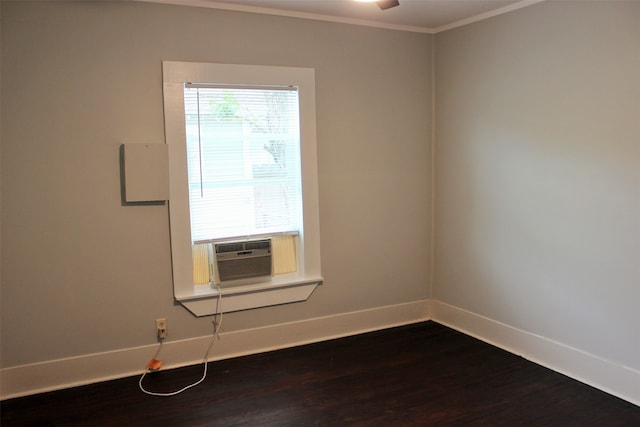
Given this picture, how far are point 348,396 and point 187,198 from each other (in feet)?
5.22

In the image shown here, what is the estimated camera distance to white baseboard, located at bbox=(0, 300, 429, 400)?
2.89 metres

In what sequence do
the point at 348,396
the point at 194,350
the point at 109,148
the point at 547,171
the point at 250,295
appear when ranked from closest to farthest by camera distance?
the point at 348,396, the point at 109,148, the point at 547,171, the point at 194,350, the point at 250,295

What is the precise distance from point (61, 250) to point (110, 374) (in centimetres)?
85

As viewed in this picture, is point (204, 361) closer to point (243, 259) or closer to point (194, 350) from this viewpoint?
point (194, 350)

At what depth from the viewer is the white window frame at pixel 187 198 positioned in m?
3.09

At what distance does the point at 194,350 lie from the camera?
3273 mm

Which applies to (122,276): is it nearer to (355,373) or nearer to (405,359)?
(355,373)

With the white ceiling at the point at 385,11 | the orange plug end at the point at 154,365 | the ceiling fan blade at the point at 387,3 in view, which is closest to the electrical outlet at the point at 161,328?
the orange plug end at the point at 154,365

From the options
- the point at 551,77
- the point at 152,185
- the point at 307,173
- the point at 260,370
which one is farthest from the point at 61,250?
the point at 551,77

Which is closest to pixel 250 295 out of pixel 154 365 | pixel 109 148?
pixel 154 365

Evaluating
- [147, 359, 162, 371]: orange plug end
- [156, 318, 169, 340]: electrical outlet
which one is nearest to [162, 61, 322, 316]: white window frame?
[156, 318, 169, 340]: electrical outlet

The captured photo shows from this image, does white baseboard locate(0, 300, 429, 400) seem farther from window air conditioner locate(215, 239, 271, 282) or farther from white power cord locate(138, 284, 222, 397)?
window air conditioner locate(215, 239, 271, 282)

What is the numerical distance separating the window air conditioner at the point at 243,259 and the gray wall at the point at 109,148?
0.30 metres

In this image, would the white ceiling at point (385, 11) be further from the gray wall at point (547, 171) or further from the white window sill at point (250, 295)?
the white window sill at point (250, 295)
